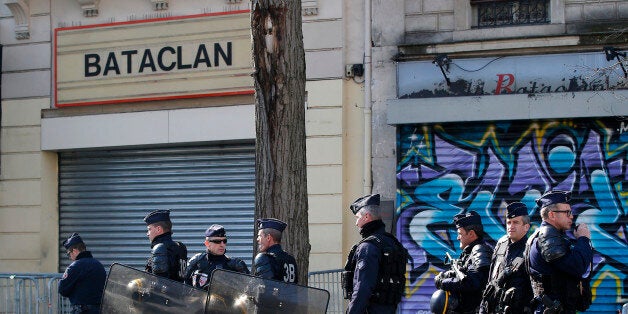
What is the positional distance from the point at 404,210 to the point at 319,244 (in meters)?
1.27

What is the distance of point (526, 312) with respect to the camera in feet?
28.1

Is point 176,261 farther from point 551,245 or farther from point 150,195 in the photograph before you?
point 150,195

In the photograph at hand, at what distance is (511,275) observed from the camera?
870 centimetres

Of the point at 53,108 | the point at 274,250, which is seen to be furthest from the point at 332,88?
the point at 274,250

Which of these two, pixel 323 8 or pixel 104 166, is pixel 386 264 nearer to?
pixel 323 8

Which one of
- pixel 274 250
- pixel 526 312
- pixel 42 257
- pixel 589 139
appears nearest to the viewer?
pixel 526 312

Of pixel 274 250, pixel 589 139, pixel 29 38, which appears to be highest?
pixel 29 38

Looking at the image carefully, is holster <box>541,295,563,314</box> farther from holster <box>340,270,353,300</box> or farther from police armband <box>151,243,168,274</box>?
police armband <box>151,243,168,274</box>

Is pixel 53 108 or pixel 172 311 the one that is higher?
pixel 53 108

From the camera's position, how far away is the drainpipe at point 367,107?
14.7 metres

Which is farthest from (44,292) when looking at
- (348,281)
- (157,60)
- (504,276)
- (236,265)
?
(504,276)

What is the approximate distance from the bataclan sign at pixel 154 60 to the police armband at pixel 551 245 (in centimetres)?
775

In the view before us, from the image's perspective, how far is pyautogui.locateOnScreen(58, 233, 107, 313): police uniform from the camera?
11.2 meters

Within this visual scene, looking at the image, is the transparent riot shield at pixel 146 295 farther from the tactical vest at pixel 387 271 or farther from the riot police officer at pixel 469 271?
the riot police officer at pixel 469 271
